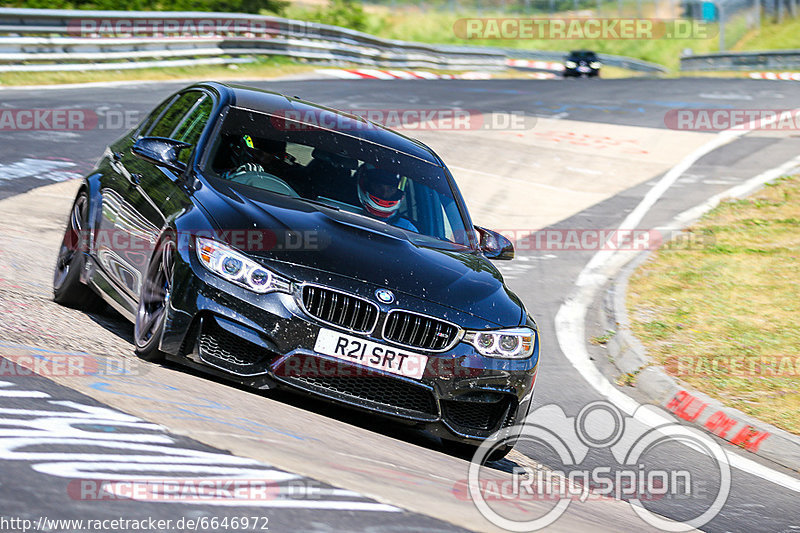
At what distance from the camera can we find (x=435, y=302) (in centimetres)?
Answer: 553

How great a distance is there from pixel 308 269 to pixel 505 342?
1164 millimetres

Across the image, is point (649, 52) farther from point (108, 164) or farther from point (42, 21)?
point (108, 164)

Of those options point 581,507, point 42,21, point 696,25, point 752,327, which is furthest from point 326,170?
point 696,25

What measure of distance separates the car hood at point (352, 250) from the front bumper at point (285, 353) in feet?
0.48

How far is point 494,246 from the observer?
23.0 ft

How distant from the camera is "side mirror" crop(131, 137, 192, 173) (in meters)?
6.32

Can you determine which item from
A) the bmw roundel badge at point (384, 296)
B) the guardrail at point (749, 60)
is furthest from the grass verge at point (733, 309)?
the guardrail at point (749, 60)

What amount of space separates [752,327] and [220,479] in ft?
24.2

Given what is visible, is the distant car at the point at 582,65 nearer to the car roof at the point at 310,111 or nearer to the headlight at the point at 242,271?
the car roof at the point at 310,111

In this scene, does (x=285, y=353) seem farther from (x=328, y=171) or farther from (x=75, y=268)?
(x=75, y=268)

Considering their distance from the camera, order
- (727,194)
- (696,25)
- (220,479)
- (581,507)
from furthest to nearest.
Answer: (696,25) < (727,194) < (581,507) < (220,479)

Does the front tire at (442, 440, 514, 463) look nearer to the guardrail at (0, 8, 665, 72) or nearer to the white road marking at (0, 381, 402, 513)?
the white road marking at (0, 381, 402, 513)

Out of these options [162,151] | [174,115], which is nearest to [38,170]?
[174,115]

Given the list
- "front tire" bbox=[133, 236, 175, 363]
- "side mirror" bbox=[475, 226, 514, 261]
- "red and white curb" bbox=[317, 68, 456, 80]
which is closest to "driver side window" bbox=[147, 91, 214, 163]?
"front tire" bbox=[133, 236, 175, 363]
